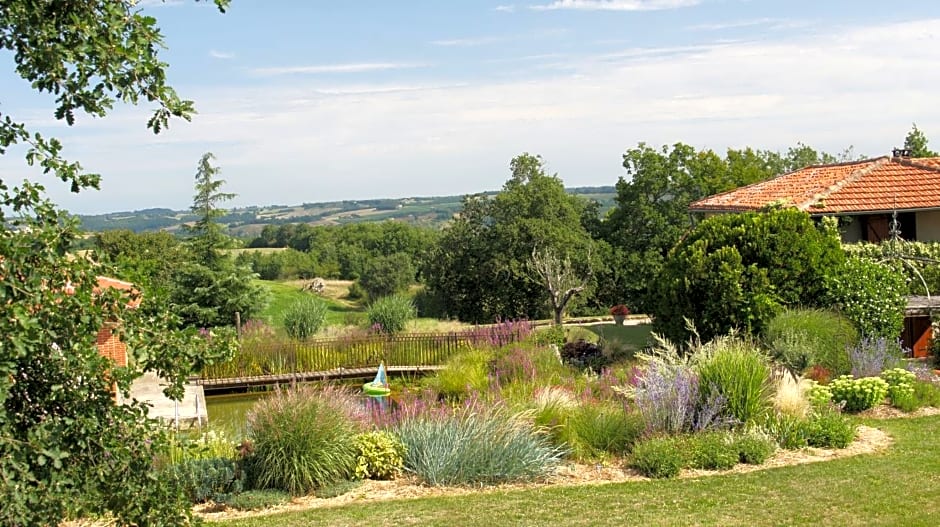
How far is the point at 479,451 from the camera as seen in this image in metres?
8.98

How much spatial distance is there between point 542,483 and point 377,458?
1.67 meters

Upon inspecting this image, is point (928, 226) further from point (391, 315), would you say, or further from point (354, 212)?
point (354, 212)

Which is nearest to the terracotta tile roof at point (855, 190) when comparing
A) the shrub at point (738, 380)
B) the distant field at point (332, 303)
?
the distant field at point (332, 303)

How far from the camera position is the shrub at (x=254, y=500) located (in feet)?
27.7

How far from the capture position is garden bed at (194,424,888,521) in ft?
27.7

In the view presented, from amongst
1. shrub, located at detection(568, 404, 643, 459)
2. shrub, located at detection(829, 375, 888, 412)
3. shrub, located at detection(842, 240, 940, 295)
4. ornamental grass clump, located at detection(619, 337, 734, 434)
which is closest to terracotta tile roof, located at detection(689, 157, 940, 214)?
shrub, located at detection(842, 240, 940, 295)

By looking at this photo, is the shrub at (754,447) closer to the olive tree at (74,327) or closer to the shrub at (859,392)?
the shrub at (859,392)

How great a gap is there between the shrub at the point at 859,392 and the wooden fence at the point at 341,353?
1005 centimetres

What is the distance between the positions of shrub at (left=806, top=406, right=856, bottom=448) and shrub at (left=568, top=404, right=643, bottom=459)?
180 centimetres

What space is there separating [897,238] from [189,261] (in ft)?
63.1

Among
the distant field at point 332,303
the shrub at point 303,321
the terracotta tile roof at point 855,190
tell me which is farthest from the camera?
the distant field at point 332,303

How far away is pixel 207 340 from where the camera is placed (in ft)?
11.8

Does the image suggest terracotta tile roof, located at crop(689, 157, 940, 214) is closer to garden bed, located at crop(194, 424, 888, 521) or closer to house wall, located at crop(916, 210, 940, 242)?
house wall, located at crop(916, 210, 940, 242)

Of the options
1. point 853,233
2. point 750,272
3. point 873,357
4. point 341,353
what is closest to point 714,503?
point 873,357
